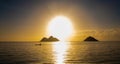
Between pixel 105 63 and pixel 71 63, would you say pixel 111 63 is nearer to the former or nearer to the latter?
pixel 105 63

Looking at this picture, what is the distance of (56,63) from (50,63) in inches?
71.4

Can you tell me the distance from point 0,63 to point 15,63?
4.33m

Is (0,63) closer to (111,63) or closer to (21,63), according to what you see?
(21,63)

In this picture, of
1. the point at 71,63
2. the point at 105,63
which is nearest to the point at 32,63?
the point at 71,63

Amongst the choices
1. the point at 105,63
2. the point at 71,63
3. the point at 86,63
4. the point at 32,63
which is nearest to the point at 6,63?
the point at 32,63

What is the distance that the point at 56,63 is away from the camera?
68875mm

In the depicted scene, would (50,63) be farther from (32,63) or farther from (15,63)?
(15,63)

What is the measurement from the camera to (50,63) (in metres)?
68.8

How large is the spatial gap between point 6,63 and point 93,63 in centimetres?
2565

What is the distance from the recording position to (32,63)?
224 ft

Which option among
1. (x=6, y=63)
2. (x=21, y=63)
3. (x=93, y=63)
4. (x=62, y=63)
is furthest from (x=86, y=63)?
(x=6, y=63)

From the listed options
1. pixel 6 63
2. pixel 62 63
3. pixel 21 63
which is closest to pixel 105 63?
pixel 62 63

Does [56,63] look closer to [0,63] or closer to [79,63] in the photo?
[79,63]

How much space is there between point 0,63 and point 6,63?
5.62 ft
